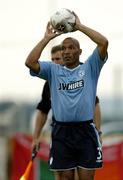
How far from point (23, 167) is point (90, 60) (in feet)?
17.6

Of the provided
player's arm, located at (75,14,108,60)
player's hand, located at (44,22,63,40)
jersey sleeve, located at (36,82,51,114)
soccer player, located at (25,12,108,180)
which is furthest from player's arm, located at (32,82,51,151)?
player's arm, located at (75,14,108,60)

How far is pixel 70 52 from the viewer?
40.5 ft

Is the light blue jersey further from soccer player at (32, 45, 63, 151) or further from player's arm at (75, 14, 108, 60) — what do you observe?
soccer player at (32, 45, 63, 151)

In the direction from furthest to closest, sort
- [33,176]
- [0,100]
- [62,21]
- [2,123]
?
[0,100], [2,123], [33,176], [62,21]


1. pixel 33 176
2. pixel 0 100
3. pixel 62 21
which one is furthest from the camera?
pixel 0 100

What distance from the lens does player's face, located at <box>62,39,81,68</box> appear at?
12.4 m

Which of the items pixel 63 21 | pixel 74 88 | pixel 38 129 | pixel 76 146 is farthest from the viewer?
pixel 38 129

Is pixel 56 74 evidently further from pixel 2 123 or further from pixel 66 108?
pixel 2 123

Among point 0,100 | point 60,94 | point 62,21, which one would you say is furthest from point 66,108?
point 0,100

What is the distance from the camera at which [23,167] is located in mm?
17531

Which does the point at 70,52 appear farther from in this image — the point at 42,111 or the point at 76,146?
the point at 42,111

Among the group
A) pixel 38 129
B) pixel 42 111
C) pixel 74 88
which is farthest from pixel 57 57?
pixel 74 88

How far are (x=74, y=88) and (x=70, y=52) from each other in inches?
15.8

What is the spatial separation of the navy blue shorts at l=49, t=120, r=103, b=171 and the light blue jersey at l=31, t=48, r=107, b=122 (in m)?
0.10
